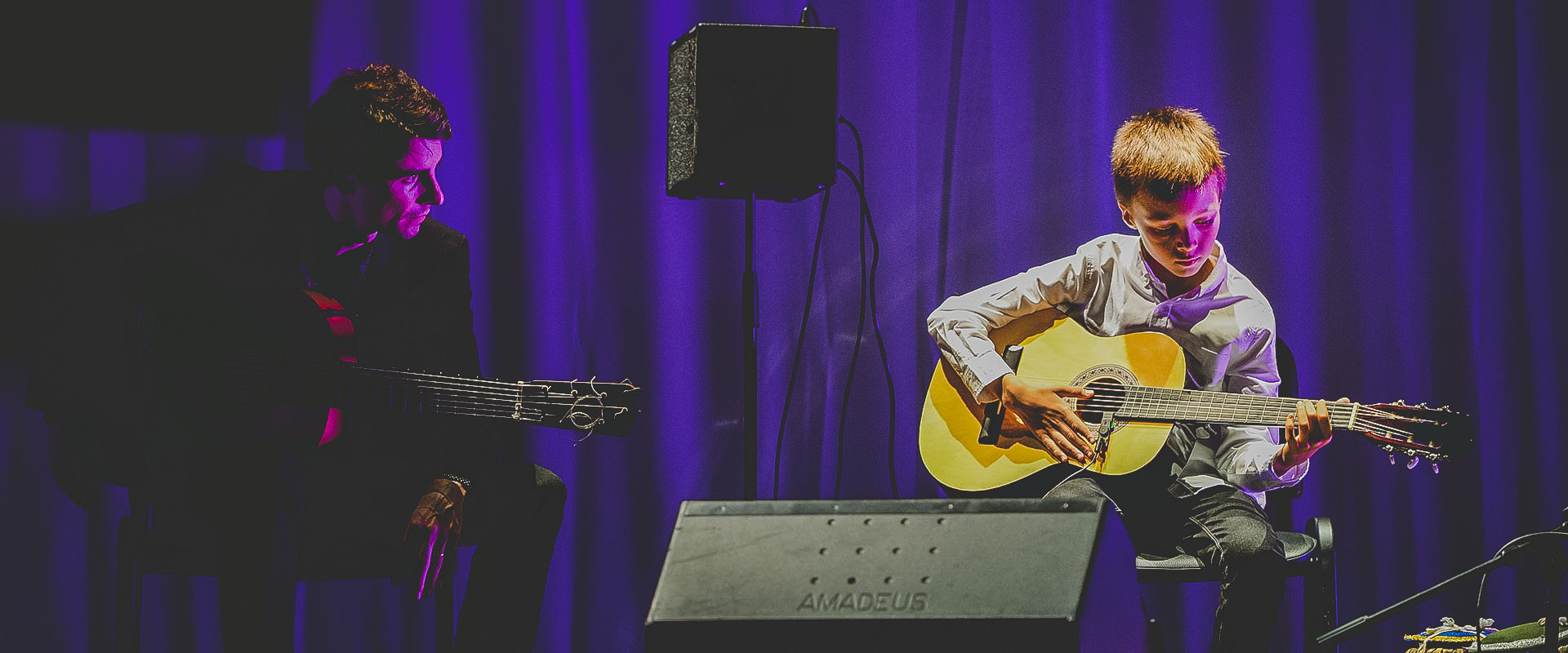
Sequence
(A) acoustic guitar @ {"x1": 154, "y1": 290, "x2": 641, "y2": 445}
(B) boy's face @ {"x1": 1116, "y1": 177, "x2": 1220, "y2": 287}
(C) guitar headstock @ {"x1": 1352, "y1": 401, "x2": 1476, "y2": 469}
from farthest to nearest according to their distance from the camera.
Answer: (B) boy's face @ {"x1": 1116, "y1": 177, "x2": 1220, "y2": 287} < (C) guitar headstock @ {"x1": 1352, "y1": 401, "x2": 1476, "y2": 469} < (A) acoustic guitar @ {"x1": 154, "y1": 290, "x2": 641, "y2": 445}

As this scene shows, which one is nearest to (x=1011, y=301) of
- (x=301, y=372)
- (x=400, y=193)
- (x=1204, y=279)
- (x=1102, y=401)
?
(x=1102, y=401)

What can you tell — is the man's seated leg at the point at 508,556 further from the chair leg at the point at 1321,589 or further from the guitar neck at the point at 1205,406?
the chair leg at the point at 1321,589

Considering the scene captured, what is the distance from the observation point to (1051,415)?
2.58 m

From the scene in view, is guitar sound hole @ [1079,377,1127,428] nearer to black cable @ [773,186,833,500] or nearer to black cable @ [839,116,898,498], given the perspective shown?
black cable @ [839,116,898,498]

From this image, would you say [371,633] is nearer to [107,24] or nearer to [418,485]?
[418,485]

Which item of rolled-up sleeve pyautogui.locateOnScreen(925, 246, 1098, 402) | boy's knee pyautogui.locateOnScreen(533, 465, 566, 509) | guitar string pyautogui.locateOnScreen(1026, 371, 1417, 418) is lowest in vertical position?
boy's knee pyautogui.locateOnScreen(533, 465, 566, 509)

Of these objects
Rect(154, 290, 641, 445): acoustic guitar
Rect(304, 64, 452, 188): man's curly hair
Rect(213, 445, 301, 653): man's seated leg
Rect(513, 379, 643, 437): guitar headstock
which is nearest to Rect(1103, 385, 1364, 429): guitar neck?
Rect(513, 379, 643, 437): guitar headstock

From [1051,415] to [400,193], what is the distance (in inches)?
58.1

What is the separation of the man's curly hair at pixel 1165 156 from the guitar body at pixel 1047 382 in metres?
0.36

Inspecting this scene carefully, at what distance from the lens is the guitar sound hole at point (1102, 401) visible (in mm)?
2570

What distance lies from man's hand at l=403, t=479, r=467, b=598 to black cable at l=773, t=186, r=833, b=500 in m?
1.06

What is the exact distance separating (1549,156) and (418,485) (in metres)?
3.19

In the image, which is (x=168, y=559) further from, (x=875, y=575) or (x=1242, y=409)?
(x=1242, y=409)

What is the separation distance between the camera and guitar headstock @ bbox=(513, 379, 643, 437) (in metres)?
2.32
